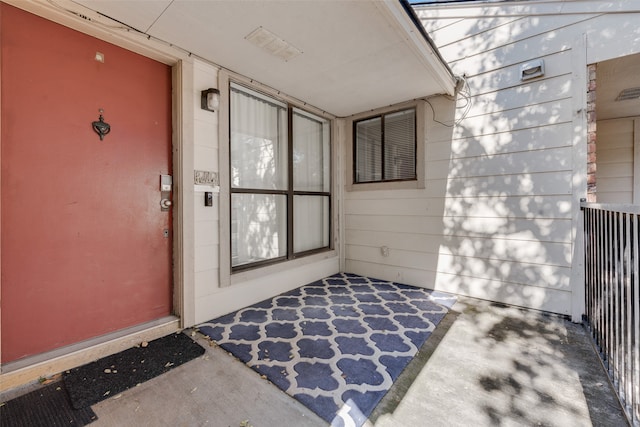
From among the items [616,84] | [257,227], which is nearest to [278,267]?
[257,227]

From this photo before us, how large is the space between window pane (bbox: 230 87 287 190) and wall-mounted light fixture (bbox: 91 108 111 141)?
1139mm

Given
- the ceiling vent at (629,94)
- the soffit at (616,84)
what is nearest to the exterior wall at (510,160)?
the soffit at (616,84)

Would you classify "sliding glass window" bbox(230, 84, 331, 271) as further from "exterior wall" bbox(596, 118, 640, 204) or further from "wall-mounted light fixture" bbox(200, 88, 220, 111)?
"exterior wall" bbox(596, 118, 640, 204)

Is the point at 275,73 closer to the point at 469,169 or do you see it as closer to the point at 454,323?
the point at 469,169

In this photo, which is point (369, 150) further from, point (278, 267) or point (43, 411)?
point (43, 411)

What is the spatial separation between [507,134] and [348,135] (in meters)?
2.30

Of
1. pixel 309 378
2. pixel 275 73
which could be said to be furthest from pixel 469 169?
pixel 309 378

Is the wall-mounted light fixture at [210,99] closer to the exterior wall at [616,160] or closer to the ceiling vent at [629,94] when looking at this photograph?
the ceiling vent at [629,94]

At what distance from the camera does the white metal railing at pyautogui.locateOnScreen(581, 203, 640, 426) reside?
150 cm

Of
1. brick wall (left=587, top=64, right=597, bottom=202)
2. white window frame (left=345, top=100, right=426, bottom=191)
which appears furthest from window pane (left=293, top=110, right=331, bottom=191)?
brick wall (left=587, top=64, right=597, bottom=202)

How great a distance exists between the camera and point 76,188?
2125mm

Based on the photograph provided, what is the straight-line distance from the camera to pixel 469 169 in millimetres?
3443

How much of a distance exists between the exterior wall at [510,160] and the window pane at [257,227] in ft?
5.79

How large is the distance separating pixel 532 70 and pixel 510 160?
972 millimetres
